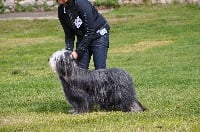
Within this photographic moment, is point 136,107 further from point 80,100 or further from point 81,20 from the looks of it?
point 81,20

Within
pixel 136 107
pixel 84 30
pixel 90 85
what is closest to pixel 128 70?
pixel 84 30

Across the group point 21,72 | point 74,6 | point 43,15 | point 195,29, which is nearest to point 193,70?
point 21,72

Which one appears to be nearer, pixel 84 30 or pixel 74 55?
pixel 74 55

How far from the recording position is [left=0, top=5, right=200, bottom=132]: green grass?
8.02m

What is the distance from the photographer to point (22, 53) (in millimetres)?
20016

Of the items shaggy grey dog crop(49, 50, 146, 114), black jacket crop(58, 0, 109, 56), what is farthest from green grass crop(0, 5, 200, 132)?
black jacket crop(58, 0, 109, 56)

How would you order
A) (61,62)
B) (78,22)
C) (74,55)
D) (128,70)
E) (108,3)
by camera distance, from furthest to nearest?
(108,3) < (128,70) < (78,22) < (74,55) < (61,62)

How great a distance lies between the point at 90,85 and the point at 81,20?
3.02ft

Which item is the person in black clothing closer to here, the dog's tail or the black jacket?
the black jacket

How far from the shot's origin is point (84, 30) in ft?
30.4

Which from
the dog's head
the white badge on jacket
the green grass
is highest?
the white badge on jacket

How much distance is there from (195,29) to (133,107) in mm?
15339

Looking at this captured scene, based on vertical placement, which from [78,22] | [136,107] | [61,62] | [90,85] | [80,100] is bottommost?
[136,107]

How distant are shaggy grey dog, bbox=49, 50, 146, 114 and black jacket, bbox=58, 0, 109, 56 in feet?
1.26
